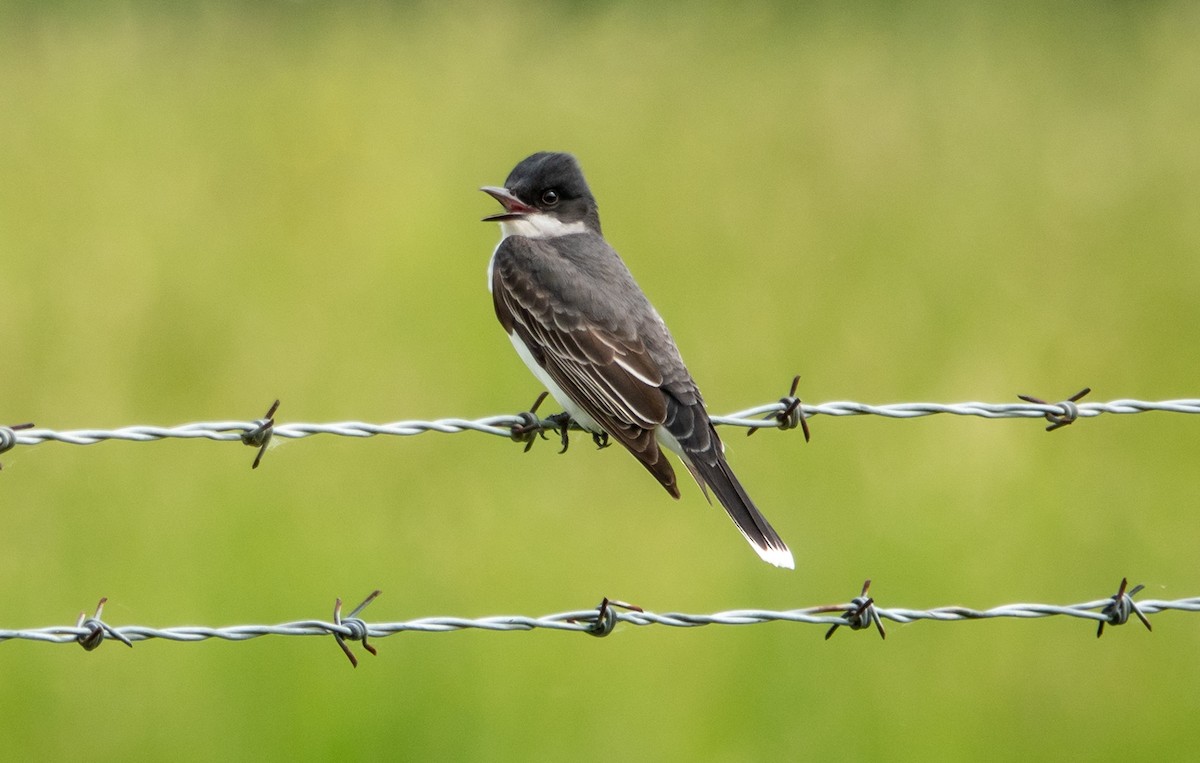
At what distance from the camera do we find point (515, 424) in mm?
4973

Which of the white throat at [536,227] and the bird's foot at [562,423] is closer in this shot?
the bird's foot at [562,423]

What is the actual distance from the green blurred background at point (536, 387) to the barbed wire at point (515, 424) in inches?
67.2

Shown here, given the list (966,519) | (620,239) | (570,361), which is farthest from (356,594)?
(620,239)

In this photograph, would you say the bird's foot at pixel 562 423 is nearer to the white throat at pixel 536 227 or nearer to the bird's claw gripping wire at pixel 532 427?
the bird's claw gripping wire at pixel 532 427

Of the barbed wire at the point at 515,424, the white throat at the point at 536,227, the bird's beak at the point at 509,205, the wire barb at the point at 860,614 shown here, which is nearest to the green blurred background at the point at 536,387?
the white throat at the point at 536,227

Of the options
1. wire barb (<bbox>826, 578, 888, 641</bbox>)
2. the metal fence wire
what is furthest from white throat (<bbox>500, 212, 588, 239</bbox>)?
wire barb (<bbox>826, 578, 888, 641</bbox>)

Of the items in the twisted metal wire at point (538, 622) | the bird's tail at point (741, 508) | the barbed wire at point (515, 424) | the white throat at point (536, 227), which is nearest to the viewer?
the twisted metal wire at point (538, 622)

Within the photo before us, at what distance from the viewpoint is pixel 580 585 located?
694cm

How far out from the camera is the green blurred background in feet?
20.9

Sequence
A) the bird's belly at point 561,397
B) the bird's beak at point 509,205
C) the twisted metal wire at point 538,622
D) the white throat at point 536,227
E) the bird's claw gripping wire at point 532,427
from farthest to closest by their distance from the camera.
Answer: the white throat at point 536,227 → the bird's beak at point 509,205 → the bird's belly at point 561,397 → the bird's claw gripping wire at point 532,427 → the twisted metal wire at point 538,622

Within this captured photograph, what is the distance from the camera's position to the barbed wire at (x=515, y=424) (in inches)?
161

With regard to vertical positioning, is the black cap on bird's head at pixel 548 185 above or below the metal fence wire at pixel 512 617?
above

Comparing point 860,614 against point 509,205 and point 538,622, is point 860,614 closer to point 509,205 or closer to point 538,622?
point 538,622

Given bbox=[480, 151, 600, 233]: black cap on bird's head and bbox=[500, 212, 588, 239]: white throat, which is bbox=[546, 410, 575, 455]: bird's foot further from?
bbox=[480, 151, 600, 233]: black cap on bird's head
